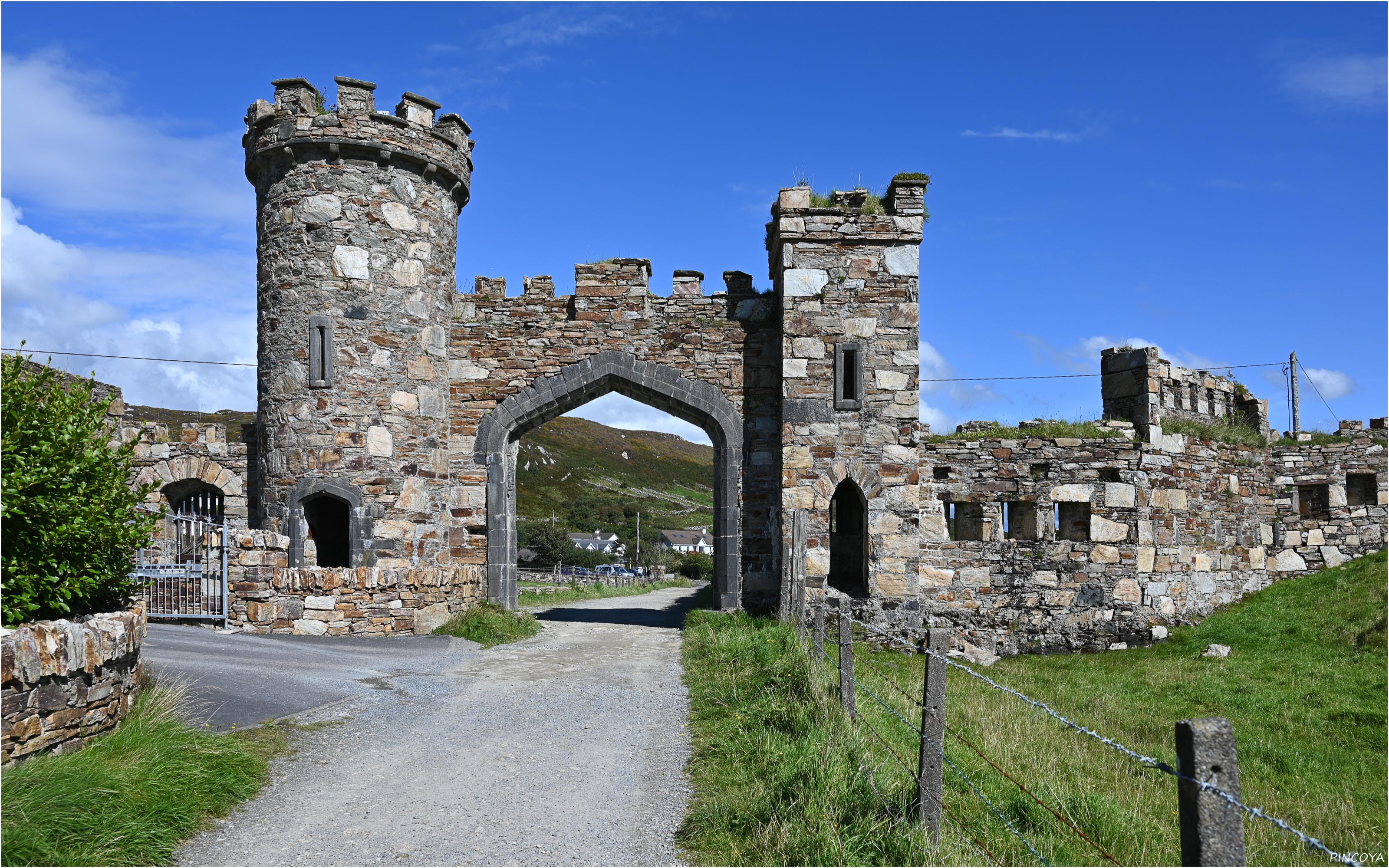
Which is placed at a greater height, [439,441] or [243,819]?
[439,441]

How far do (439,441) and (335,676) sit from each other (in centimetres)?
628

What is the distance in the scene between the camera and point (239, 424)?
16406 mm

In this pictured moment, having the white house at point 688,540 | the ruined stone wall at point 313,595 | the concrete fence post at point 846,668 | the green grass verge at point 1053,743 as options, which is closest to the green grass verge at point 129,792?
the green grass verge at point 1053,743

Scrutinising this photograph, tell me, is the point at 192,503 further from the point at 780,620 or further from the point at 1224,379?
the point at 1224,379

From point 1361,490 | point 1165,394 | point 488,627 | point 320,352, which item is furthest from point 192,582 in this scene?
point 1361,490

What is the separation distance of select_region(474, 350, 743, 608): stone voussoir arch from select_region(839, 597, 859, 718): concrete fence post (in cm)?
842

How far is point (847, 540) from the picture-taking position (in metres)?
18.1

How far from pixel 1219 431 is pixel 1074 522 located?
354 centimetres

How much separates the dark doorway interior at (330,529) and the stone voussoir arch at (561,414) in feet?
7.60

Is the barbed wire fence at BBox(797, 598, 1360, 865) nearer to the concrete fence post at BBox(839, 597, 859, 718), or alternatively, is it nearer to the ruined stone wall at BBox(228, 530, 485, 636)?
the concrete fence post at BBox(839, 597, 859, 718)

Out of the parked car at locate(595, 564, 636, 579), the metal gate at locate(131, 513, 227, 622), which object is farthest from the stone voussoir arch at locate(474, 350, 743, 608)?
the parked car at locate(595, 564, 636, 579)

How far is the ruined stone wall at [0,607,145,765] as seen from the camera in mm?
5406

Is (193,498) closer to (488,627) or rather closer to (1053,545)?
(488,627)

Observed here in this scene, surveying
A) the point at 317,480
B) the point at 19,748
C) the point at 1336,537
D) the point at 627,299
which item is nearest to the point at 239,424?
the point at 317,480
